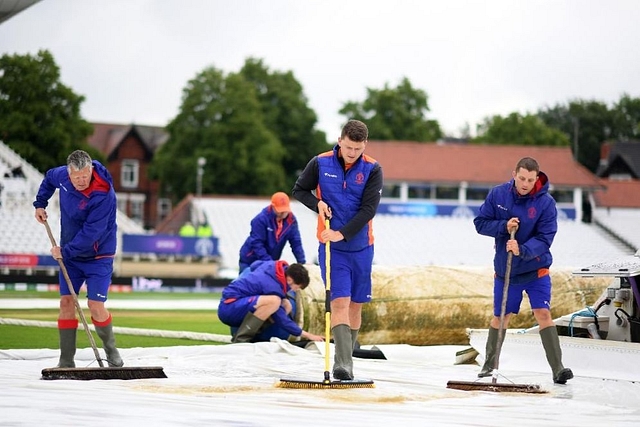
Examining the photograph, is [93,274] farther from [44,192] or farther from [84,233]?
[44,192]

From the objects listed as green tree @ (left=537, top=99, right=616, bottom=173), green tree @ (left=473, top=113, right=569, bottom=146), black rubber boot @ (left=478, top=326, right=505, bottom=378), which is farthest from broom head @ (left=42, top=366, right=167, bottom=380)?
green tree @ (left=537, top=99, right=616, bottom=173)

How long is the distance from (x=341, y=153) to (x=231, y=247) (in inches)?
1786

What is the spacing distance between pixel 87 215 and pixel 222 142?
201 ft

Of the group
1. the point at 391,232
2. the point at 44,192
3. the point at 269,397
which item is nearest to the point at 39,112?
the point at 391,232

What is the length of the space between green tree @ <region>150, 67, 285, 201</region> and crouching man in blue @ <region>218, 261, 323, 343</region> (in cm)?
5749

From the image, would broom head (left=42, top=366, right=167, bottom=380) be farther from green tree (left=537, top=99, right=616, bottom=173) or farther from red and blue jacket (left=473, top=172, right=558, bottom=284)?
green tree (left=537, top=99, right=616, bottom=173)

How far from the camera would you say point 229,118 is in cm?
7038

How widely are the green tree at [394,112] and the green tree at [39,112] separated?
24.1 m

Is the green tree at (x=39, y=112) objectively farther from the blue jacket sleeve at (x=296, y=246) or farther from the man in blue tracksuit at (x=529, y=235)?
the man in blue tracksuit at (x=529, y=235)

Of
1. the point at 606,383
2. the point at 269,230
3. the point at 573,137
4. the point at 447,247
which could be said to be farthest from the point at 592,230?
the point at 606,383

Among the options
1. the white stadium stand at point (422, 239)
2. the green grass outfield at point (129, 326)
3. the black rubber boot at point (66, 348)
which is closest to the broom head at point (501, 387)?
the black rubber boot at point (66, 348)

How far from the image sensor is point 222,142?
6981cm

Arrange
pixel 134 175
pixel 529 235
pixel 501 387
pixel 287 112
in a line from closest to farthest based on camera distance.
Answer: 1. pixel 501 387
2. pixel 529 235
3. pixel 287 112
4. pixel 134 175

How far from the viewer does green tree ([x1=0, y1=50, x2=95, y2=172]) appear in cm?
5784
